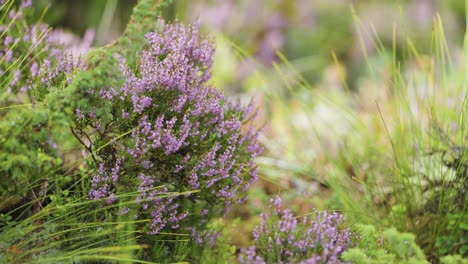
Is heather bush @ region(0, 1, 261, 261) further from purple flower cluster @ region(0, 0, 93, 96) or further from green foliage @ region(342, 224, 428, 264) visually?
green foliage @ region(342, 224, 428, 264)

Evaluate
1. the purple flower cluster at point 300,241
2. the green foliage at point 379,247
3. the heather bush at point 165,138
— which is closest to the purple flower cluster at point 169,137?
the heather bush at point 165,138

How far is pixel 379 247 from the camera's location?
198 cm

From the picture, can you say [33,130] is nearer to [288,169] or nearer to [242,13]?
[288,169]

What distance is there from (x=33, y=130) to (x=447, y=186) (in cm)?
167

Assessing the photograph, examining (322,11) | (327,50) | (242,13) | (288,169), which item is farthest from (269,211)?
(322,11)

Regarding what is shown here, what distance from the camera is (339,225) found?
1942mm

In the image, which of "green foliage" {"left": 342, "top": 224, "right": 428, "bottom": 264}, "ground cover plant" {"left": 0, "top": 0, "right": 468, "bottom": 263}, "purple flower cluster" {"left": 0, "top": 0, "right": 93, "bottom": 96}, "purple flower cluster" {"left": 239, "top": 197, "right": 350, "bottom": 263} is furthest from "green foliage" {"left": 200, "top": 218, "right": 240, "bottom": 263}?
"purple flower cluster" {"left": 0, "top": 0, "right": 93, "bottom": 96}

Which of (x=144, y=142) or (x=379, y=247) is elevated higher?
(x=144, y=142)

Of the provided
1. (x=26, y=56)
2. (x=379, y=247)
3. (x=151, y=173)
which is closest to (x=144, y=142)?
(x=151, y=173)

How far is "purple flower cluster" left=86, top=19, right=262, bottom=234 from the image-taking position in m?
1.86

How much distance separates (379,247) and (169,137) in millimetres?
857

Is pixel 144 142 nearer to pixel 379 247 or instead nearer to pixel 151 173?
pixel 151 173

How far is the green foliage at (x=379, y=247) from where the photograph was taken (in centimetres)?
165

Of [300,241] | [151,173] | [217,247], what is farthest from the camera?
[217,247]
